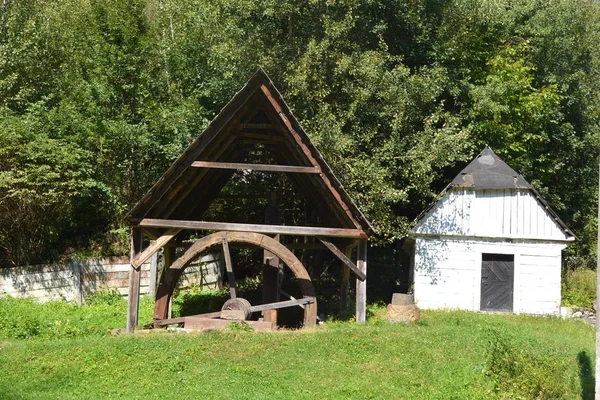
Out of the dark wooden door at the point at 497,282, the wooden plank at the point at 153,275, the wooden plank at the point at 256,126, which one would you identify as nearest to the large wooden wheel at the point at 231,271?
the wooden plank at the point at 256,126

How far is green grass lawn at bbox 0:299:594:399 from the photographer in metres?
10.4

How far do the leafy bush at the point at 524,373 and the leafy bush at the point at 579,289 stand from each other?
11038 mm

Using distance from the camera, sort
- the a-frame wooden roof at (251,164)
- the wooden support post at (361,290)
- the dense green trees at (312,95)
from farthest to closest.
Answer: the dense green trees at (312,95), the wooden support post at (361,290), the a-frame wooden roof at (251,164)

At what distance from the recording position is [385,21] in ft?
74.7

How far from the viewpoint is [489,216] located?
67.1 ft

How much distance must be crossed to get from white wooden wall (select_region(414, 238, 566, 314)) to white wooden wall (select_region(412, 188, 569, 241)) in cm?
29

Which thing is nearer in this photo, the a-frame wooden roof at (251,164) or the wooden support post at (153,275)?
the a-frame wooden roof at (251,164)

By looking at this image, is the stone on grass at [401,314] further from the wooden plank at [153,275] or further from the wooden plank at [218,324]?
the wooden plank at [153,275]

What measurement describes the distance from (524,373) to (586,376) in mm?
2635

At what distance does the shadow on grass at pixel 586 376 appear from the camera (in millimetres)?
11172

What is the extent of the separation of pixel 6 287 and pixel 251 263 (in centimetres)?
761

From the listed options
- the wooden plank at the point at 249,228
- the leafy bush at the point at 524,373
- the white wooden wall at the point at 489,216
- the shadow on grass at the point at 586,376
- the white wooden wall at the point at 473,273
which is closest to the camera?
the leafy bush at the point at 524,373

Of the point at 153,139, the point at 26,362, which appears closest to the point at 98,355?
the point at 26,362

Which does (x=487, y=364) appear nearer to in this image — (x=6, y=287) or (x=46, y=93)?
(x=6, y=287)
